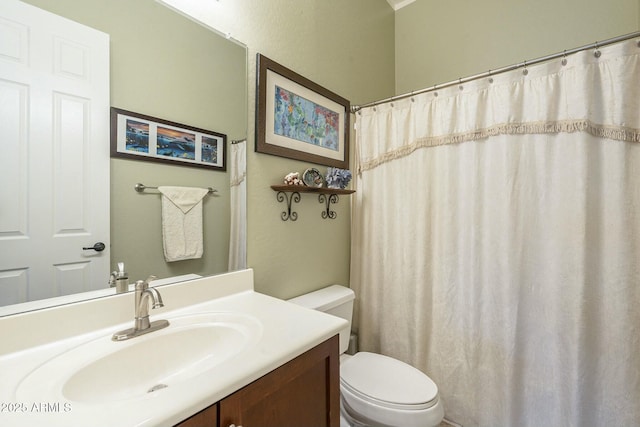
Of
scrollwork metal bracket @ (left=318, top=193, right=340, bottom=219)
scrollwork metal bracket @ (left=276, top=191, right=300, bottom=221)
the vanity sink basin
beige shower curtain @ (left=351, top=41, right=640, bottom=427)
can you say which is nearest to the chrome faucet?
the vanity sink basin

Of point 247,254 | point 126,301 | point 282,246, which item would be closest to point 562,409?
point 282,246

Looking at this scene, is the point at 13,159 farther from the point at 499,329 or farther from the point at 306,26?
the point at 499,329

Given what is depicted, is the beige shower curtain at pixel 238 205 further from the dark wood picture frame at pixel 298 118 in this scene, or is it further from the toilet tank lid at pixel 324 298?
the toilet tank lid at pixel 324 298

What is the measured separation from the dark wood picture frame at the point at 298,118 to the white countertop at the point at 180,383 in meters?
0.73

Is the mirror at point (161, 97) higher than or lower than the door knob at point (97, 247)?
higher

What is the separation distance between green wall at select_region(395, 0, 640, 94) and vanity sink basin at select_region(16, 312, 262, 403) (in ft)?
6.80

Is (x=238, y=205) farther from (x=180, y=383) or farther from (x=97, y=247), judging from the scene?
(x=180, y=383)

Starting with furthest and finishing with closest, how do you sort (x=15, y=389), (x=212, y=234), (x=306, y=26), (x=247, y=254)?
(x=306, y=26) → (x=247, y=254) → (x=212, y=234) → (x=15, y=389)

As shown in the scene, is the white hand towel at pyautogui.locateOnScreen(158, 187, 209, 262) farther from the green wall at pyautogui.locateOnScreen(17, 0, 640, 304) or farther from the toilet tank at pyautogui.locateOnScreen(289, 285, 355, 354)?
the toilet tank at pyautogui.locateOnScreen(289, 285, 355, 354)

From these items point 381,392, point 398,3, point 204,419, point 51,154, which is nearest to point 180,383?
point 204,419

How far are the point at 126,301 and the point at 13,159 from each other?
48 centimetres

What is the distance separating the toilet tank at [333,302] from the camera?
138 centimetres

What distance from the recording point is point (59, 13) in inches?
30.2

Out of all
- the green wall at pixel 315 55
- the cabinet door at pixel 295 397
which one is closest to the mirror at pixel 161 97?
the green wall at pixel 315 55
